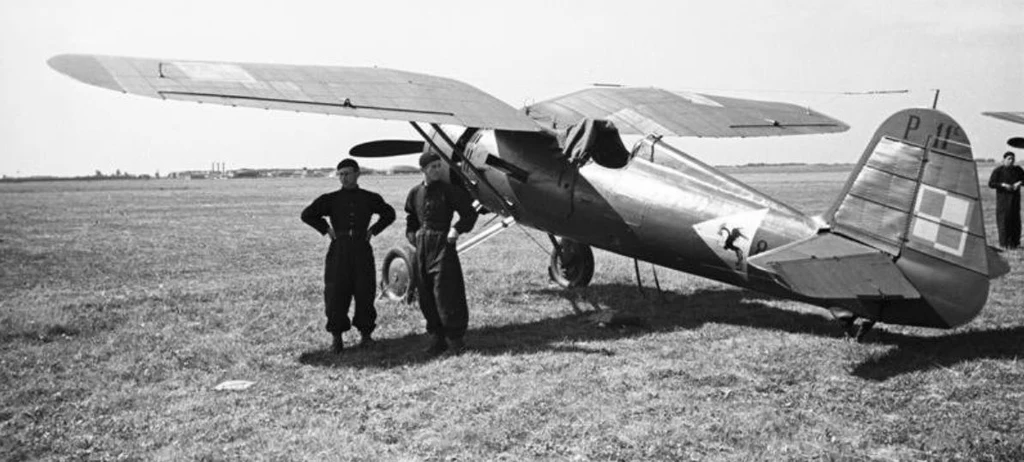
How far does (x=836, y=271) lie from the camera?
5.53m

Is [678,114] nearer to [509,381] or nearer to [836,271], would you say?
[836,271]

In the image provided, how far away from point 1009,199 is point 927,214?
10.5m

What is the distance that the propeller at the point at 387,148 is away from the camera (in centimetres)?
977

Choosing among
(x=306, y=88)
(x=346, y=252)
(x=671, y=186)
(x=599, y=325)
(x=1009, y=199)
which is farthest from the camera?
(x=1009, y=199)

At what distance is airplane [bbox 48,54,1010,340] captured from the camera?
226 inches

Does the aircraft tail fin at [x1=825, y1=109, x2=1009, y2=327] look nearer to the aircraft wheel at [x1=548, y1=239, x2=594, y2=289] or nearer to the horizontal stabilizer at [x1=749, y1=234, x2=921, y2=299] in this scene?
the horizontal stabilizer at [x1=749, y1=234, x2=921, y2=299]

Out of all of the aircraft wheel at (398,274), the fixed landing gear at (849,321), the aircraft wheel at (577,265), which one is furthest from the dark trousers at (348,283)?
the fixed landing gear at (849,321)

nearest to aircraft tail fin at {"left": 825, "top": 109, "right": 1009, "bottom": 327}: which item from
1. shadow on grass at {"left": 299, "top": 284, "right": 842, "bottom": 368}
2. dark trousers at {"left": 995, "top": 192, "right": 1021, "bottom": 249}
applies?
shadow on grass at {"left": 299, "top": 284, "right": 842, "bottom": 368}

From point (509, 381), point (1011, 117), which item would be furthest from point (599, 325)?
point (1011, 117)

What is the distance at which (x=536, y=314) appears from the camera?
862 centimetres

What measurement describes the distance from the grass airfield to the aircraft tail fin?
1.88ft

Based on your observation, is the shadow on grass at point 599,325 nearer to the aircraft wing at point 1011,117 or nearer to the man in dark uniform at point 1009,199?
the aircraft wing at point 1011,117

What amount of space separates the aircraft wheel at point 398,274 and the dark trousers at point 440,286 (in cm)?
218

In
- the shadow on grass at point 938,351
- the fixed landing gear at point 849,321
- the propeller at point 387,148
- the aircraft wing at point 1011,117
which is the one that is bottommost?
the shadow on grass at point 938,351
